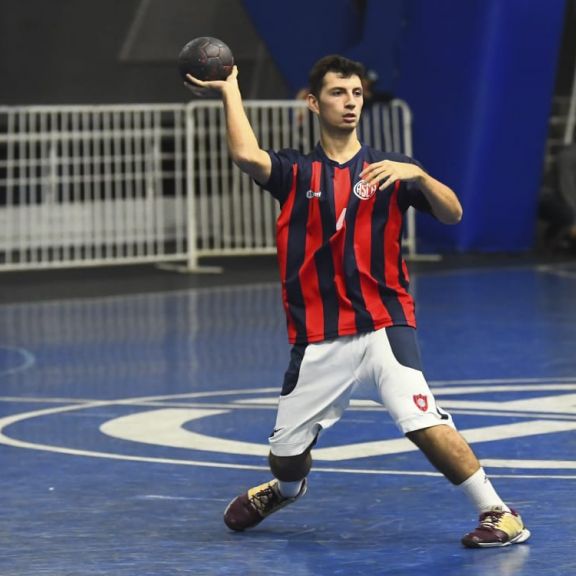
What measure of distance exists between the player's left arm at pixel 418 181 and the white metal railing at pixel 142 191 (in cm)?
1167

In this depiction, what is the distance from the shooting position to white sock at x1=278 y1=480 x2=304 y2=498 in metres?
6.77

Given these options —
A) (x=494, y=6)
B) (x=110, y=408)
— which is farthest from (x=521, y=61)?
(x=110, y=408)

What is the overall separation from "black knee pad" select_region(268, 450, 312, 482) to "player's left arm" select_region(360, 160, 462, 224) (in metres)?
1.05

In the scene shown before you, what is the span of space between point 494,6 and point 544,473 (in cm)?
1120

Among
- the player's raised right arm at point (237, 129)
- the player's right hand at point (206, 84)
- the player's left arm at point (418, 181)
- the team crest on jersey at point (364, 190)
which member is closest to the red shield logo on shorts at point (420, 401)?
the player's left arm at point (418, 181)

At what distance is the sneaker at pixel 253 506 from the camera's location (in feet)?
22.1

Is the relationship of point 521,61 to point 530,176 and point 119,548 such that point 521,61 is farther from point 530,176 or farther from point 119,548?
point 119,548

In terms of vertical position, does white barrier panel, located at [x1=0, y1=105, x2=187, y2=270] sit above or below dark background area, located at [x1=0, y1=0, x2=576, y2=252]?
below

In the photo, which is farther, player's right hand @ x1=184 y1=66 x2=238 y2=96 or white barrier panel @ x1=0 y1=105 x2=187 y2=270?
white barrier panel @ x1=0 y1=105 x2=187 y2=270

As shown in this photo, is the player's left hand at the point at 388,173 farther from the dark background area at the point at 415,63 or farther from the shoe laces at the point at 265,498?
the dark background area at the point at 415,63

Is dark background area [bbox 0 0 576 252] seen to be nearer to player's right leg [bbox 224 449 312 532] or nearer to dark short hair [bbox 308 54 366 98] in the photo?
dark short hair [bbox 308 54 366 98]

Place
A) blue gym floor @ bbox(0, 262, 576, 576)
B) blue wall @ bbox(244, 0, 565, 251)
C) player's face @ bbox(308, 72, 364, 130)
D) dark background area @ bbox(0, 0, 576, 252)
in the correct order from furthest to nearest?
dark background area @ bbox(0, 0, 576, 252) → blue wall @ bbox(244, 0, 565, 251) → player's face @ bbox(308, 72, 364, 130) → blue gym floor @ bbox(0, 262, 576, 576)

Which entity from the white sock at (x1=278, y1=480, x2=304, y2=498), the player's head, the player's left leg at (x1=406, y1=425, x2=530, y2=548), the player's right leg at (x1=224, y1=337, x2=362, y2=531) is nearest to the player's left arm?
the player's head

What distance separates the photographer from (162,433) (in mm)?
8945
